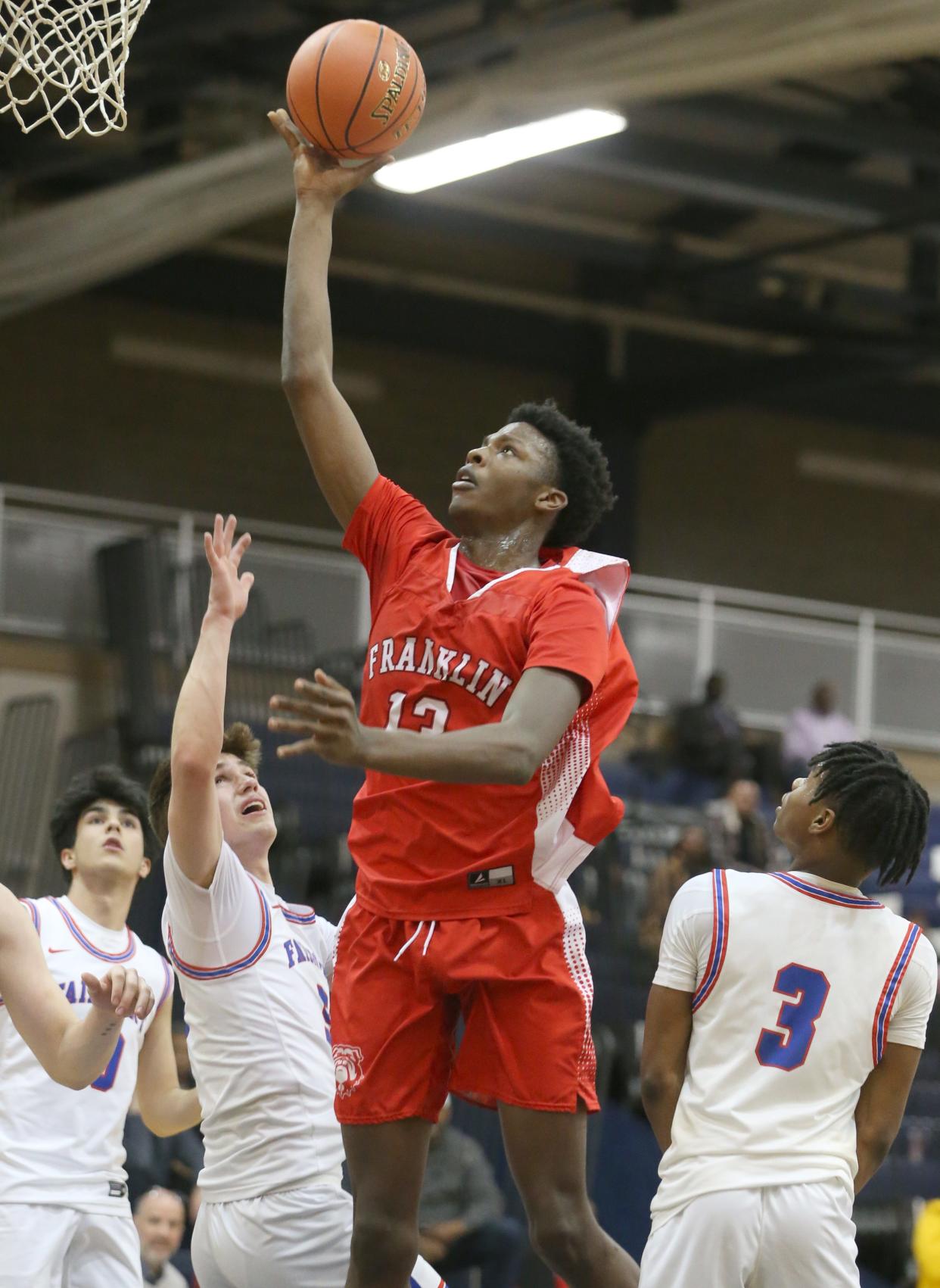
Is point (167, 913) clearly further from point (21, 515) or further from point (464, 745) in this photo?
point (21, 515)

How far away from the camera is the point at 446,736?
326cm

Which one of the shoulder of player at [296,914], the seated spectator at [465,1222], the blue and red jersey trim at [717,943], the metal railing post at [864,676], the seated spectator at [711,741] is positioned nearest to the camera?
the blue and red jersey trim at [717,943]

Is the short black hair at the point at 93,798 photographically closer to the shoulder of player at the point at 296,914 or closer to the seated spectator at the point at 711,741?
the shoulder of player at the point at 296,914

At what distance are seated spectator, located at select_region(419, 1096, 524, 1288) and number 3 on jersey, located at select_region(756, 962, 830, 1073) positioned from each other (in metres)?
4.53

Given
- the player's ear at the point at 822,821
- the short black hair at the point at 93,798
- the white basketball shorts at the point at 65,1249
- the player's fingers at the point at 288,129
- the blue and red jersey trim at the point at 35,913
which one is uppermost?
the player's fingers at the point at 288,129

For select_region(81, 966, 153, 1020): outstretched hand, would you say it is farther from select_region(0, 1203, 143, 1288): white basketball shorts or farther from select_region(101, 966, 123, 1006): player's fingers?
select_region(0, 1203, 143, 1288): white basketball shorts

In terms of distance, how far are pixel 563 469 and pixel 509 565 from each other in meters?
0.25

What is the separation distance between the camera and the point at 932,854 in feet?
47.2

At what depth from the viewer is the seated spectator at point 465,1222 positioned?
7.93 meters

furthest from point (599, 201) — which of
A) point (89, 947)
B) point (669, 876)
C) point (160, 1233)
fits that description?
point (89, 947)

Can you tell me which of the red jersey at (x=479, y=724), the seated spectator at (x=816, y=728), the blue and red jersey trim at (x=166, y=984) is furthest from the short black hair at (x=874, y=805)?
the seated spectator at (x=816, y=728)

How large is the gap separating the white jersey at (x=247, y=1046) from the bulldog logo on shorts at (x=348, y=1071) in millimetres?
381

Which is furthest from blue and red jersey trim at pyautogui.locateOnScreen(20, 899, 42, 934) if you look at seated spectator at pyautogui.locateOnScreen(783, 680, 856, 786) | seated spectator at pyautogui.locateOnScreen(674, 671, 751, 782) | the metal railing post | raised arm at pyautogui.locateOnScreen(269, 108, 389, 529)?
the metal railing post

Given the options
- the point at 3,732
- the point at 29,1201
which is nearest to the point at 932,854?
the point at 3,732
